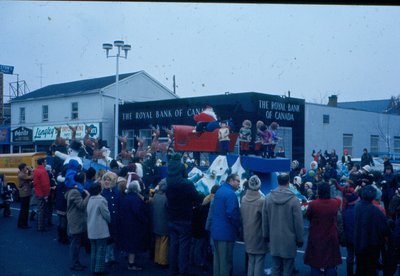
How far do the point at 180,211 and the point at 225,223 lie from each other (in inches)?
43.5

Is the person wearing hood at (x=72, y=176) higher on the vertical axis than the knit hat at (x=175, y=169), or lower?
lower

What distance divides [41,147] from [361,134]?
68.1 ft

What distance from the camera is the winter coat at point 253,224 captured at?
6.95m

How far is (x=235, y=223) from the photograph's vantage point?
7047 millimetres

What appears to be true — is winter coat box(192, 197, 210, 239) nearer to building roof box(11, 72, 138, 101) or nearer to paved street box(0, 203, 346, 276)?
paved street box(0, 203, 346, 276)

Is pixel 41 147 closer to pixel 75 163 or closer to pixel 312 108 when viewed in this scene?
pixel 312 108

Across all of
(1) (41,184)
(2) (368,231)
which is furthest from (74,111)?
(2) (368,231)

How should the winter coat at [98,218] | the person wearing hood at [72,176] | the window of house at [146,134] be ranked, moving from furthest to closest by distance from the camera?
the window of house at [146,134] → the person wearing hood at [72,176] → the winter coat at [98,218]

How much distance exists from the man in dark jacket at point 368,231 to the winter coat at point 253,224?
1360 millimetres

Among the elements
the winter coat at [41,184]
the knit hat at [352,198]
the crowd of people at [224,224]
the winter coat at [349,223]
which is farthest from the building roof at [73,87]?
the winter coat at [349,223]

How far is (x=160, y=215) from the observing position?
8562mm

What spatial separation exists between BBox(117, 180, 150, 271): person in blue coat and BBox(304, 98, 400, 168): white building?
62.1ft

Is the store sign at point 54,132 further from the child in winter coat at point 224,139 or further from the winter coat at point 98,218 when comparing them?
the winter coat at point 98,218

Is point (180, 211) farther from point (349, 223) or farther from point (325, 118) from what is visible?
point (325, 118)
